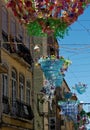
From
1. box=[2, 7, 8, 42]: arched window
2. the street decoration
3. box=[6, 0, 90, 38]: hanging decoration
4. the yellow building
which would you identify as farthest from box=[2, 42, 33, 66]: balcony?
box=[6, 0, 90, 38]: hanging decoration

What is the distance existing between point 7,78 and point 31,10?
58.2 feet

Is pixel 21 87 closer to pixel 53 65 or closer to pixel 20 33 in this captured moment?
pixel 20 33

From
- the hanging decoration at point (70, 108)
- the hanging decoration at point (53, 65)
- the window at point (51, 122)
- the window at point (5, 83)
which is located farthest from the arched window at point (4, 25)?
the window at point (51, 122)

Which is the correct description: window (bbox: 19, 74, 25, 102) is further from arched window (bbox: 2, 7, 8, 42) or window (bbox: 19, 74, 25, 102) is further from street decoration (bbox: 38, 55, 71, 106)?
street decoration (bbox: 38, 55, 71, 106)

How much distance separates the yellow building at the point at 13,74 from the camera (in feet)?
83.0

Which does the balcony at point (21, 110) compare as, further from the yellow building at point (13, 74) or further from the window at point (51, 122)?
the window at point (51, 122)

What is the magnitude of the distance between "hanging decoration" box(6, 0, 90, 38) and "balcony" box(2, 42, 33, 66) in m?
16.5

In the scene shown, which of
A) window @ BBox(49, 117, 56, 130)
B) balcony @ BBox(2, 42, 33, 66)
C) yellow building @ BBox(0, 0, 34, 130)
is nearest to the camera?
yellow building @ BBox(0, 0, 34, 130)

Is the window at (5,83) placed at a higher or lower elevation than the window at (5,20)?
lower

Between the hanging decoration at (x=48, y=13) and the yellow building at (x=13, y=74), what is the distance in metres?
14.0

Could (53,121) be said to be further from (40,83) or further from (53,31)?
(53,31)

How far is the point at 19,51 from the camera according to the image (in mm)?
27469

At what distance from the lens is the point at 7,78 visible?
26359 millimetres

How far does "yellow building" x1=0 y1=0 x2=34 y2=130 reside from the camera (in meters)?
25.3
